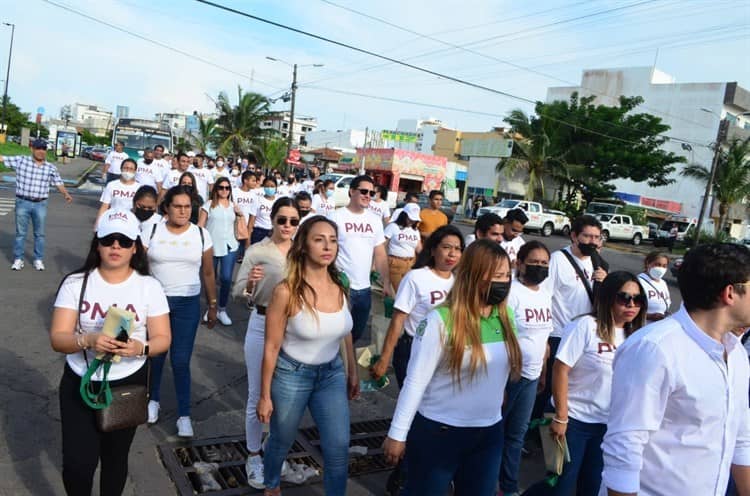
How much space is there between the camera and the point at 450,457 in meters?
2.73

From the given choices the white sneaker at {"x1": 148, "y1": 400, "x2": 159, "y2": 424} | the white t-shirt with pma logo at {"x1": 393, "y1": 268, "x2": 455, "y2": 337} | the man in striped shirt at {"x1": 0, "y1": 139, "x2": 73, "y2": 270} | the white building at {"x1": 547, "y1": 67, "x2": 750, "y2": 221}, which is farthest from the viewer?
the white building at {"x1": 547, "y1": 67, "x2": 750, "y2": 221}

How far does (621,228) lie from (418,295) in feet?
109

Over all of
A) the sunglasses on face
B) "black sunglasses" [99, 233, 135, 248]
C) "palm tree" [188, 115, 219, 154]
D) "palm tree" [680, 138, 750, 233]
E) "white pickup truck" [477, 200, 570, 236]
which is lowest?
"black sunglasses" [99, 233, 135, 248]

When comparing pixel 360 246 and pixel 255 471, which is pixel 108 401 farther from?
pixel 360 246

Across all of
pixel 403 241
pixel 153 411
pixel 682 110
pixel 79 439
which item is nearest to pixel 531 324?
pixel 79 439

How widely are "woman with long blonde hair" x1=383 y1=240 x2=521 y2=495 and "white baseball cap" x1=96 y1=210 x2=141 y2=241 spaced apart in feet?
5.02

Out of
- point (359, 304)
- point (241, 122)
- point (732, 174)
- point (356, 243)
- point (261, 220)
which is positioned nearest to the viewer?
point (356, 243)

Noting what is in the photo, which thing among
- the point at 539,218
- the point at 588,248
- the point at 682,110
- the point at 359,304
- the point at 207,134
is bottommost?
the point at 359,304

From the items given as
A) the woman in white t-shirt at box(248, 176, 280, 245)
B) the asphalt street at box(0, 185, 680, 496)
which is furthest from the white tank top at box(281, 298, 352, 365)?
the woman in white t-shirt at box(248, 176, 280, 245)

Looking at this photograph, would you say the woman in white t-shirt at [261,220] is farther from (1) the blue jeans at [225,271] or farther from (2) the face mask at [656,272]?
(2) the face mask at [656,272]

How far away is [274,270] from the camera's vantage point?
3785 millimetres

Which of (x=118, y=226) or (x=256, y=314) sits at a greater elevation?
(x=118, y=226)

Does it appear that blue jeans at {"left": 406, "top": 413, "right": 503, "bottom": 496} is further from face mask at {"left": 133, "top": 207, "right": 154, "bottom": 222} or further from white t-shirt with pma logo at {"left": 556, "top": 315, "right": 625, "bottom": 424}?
face mask at {"left": 133, "top": 207, "right": 154, "bottom": 222}

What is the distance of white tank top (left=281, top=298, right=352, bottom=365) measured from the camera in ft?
10.4
